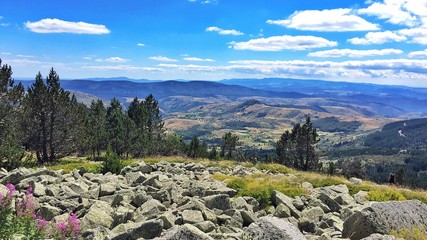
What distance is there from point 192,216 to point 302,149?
76989mm

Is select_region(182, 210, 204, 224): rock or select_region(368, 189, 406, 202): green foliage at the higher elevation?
select_region(182, 210, 204, 224): rock

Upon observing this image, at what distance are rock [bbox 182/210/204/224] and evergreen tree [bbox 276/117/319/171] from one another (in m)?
73.1

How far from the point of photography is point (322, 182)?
84.8ft

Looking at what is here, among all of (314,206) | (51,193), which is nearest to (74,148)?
(51,193)

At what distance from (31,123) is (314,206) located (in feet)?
156

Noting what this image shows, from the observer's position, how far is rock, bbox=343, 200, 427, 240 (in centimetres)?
1180

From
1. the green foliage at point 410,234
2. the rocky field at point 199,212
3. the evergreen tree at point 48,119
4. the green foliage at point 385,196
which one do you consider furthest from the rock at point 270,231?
the evergreen tree at point 48,119

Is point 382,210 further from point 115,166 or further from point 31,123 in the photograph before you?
point 31,123

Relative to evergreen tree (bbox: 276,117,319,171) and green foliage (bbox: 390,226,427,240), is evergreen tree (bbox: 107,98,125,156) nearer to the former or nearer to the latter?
evergreen tree (bbox: 276,117,319,171)

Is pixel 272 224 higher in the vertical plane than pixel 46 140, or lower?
higher

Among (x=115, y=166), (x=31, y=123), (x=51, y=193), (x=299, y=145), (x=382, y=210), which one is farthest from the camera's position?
(x=299, y=145)

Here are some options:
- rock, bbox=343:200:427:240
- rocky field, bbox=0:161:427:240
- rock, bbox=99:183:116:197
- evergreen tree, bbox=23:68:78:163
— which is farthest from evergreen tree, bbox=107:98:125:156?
rock, bbox=343:200:427:240

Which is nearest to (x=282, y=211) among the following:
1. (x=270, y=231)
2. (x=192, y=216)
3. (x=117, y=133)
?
(x=192, y=216)

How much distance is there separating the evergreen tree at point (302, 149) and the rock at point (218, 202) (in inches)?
2778
